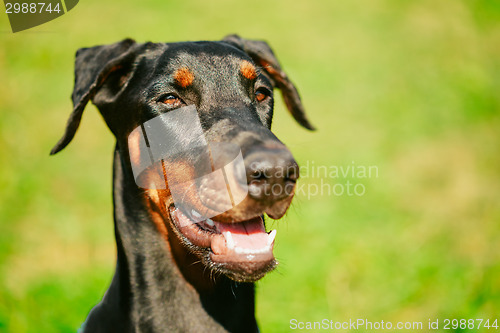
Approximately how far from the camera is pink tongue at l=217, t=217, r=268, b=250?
98.9 inches

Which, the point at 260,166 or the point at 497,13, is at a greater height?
the point at 260,166

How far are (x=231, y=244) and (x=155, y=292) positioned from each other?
69 cm

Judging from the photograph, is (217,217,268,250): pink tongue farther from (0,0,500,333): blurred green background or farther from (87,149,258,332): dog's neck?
(87,149,258,332): dog's neck

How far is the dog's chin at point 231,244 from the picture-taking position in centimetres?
242

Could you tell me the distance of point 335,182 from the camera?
763 centimetres

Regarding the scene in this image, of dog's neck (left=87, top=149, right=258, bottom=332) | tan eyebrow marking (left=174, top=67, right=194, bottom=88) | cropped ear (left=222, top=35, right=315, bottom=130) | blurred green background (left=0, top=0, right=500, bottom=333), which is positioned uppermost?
tan eyebrow marking (left=174, top=67, right=194, bottom=88)

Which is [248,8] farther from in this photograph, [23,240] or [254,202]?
[254,202]

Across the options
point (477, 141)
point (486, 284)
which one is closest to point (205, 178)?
point (486, 284)

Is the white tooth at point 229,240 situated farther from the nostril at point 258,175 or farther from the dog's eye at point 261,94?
the dog's eye at point 261,94

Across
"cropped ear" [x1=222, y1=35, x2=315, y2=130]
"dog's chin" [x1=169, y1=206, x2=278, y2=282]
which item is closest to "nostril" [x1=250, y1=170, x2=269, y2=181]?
"dog's chin" [x1=169, y1=206, x2=278, y2=282]

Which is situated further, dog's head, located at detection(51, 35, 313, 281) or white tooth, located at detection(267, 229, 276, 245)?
white tooth, located at detection(267, 229, 276, 245)

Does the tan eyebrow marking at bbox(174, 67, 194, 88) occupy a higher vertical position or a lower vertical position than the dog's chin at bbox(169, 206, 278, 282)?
higher

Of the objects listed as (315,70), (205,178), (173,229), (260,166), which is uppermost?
(260,166)

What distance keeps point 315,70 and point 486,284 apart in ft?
29.0
